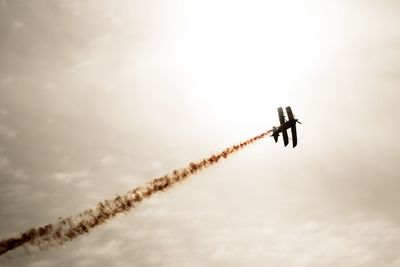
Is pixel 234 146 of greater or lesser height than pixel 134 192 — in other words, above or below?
above

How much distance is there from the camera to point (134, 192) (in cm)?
6969

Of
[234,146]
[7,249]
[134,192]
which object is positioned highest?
[234,146]

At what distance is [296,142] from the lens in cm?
7444

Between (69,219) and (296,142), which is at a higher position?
(296,142)

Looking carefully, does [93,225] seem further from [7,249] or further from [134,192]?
[7,249]

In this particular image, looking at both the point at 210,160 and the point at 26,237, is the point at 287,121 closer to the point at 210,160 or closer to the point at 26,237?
the point at 210,160

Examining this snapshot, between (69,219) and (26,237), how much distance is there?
24.6 feet

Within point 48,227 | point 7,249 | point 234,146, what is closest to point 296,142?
point 234,146

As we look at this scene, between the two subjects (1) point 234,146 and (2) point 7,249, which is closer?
(2) point 7,249

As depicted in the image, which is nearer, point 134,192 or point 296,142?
point 134,192

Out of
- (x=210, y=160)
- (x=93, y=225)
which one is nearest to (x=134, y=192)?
(x=93, y=225)

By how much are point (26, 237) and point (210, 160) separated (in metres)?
33.6

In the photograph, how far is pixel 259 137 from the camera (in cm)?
7456

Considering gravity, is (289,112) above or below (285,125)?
above
